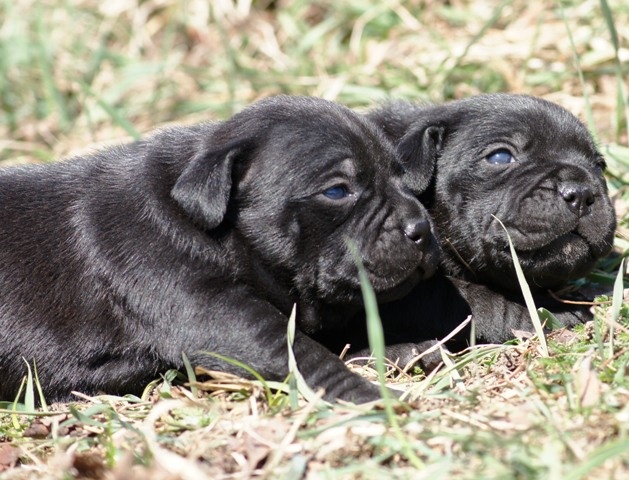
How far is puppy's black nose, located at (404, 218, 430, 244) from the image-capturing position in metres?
4.38

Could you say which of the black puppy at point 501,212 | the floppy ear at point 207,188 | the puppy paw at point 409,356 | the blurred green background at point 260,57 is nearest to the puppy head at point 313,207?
the floppy ear at point 207,188

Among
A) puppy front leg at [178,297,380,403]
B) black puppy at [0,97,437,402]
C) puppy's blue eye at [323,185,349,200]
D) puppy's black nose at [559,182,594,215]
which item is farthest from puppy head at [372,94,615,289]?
puppy front leg at [178,297,380,403]

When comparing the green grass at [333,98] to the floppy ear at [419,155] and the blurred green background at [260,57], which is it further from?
the floppy ear at [419,155]

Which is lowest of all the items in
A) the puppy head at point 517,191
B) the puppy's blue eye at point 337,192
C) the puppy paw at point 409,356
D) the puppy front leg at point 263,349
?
the puppy paw at point 409,356

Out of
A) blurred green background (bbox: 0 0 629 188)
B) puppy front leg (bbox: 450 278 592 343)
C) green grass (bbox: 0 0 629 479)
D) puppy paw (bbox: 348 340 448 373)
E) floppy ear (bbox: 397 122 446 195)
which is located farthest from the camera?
blurred green background (bbox: 0 0 629 188)

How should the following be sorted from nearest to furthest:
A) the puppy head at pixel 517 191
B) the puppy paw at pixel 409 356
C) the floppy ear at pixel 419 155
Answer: the puppy paw at pixel 409 356 < the puppy head at pixel 517 191 < the floppy ear at pixel 419 155

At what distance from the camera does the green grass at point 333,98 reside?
3.34 meters

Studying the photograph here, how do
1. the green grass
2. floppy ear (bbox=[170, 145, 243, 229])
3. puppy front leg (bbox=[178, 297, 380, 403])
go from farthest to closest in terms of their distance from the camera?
floppy ear (bbox=[170, 145, 243, 229])
puppy front leg (bbox=[178, 297, 380, 403])
the green grass

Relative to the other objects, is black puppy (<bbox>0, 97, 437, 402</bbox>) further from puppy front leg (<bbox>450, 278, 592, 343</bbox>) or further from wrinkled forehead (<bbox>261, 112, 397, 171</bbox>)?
→ puppy front leg (<bbox>450, 278, 592, 343</bbox>)

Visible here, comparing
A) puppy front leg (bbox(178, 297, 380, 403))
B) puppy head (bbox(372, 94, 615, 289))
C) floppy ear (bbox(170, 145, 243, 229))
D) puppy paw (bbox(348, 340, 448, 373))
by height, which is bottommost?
puppy paw (bbox(348, 340, 448, 373))

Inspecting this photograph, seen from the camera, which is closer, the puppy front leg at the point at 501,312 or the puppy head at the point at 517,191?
the puppy head at the point at 517,191

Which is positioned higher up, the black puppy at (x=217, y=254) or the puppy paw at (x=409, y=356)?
the black puppy at (x=217, y=254)

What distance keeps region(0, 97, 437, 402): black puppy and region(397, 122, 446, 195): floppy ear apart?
1.02 feet

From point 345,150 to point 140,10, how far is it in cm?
652
